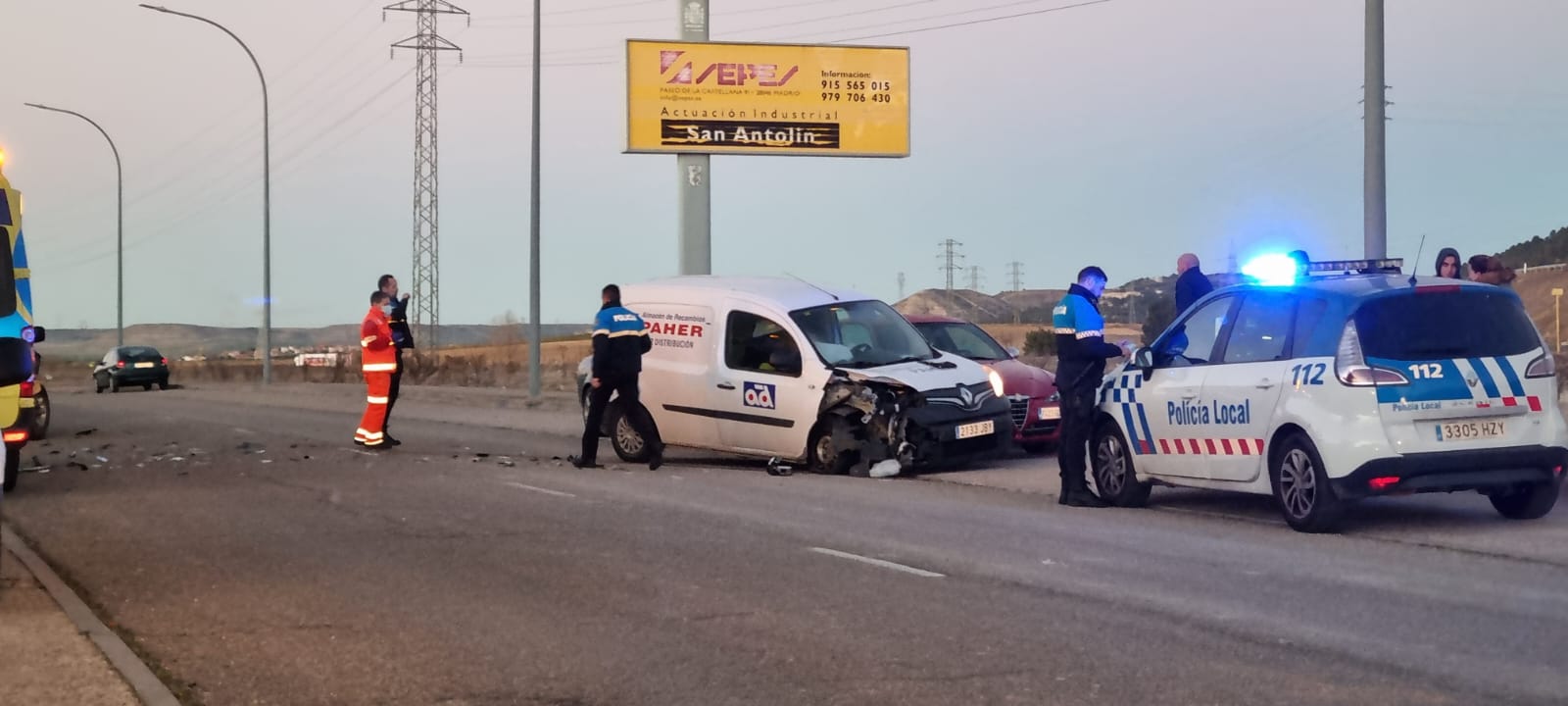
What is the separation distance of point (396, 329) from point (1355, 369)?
42.0 ft

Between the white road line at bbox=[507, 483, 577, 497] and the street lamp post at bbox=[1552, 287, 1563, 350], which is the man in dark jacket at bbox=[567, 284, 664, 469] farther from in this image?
the street lamp post at bbox=[1552, 287, 1563, 350]

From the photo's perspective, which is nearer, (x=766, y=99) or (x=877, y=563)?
(x=877, y=563)

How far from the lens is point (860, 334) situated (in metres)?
16.9

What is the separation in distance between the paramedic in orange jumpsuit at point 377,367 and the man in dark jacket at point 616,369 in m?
3.33

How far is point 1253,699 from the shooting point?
613 cm

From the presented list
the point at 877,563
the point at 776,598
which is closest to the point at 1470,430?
the point at 877,563

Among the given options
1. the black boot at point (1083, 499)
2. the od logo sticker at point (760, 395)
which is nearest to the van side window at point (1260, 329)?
the black boot at point (1083, 499)

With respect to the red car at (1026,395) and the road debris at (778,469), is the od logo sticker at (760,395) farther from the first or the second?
the red car at (1026,395)

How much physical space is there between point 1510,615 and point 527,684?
4.47m

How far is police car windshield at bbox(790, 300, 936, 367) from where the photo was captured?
16.4 metres

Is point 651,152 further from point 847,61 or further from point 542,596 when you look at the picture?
point 542,596

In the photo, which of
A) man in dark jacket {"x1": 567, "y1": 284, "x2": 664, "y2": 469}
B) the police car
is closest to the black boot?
the police car

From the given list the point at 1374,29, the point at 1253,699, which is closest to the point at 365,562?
the point at 1253,699

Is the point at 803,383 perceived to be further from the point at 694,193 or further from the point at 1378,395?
the point at 694,193
